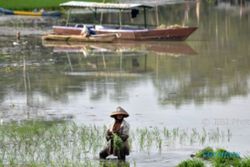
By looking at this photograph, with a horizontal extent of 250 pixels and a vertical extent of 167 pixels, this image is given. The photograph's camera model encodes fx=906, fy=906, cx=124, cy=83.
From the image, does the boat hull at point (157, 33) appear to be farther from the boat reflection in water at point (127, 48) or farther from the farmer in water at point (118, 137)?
the farmer in water at point (118, 137)

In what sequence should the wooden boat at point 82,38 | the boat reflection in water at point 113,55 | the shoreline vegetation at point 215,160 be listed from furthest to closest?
the wooden boat at point 82,38 < the boat reflection in water at point 113,55 < the shoreline vegetation at point 215,160

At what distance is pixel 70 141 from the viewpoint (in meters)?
16.1

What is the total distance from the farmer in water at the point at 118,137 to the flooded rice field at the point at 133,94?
24 cm

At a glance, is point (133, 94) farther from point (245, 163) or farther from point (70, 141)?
point (245, 163)

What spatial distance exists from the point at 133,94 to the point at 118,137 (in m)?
8.64

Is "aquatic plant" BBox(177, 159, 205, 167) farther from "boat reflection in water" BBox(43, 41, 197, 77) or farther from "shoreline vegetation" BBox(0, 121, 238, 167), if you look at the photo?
"boat reflection in water" BBox(43, 41, 197, 77)

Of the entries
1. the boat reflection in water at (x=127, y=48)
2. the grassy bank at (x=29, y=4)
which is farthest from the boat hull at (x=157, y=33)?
the grassy bank at (x=29, y=4)

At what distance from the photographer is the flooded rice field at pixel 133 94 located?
1594cm

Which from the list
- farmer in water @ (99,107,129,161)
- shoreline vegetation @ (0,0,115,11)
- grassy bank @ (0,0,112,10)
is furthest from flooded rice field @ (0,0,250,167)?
grassy bank @ (0,0,112,10)

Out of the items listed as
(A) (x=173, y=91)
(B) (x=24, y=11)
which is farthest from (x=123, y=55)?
(B) (x=24, y=11)

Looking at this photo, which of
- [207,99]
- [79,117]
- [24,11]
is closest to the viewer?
[79,117]

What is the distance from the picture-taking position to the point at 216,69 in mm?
28219

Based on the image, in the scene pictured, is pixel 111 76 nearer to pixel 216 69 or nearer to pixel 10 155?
pixel 216 69

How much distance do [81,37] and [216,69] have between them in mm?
9776
